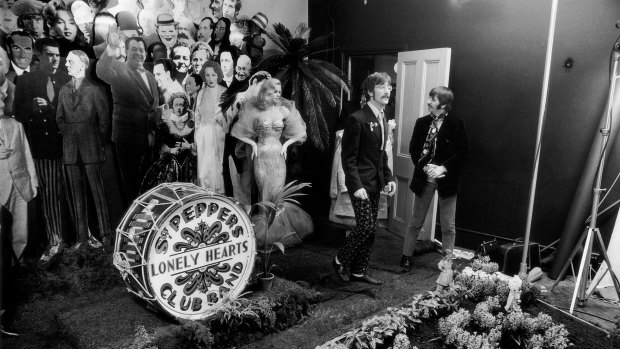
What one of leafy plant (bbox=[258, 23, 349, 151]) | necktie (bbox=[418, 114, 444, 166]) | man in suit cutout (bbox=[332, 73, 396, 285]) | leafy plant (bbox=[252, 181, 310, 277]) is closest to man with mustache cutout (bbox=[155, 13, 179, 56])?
leafy plant (bbox=[258, 23, 349, 151])

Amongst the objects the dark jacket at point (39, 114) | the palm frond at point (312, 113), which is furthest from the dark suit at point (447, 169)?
the dark jacket at point (39, 114)

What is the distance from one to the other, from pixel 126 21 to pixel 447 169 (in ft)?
11.3

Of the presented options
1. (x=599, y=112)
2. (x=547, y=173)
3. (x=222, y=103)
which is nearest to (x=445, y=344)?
(x=547, y=173)

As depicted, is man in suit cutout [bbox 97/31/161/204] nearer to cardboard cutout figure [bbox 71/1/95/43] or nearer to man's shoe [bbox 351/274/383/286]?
cardboard cutout figure [bbox 71/1/95/43]

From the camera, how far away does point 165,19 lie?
16.2 feet

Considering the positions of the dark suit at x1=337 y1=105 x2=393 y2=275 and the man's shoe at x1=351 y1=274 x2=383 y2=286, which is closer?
the dark suit at x1=337 y1=105 x2=393 y2=275

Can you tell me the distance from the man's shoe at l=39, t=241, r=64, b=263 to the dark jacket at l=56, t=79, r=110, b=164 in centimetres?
80

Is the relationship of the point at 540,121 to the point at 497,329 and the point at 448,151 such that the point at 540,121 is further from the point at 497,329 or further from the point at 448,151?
the point at 497,329

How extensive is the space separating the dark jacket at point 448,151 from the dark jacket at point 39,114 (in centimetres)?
336

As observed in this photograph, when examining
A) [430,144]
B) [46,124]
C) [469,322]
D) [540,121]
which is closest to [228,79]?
[46,124]

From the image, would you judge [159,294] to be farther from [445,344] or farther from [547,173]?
[547,173]

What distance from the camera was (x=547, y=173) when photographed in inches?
186

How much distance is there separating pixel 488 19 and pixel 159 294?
13.6 ft

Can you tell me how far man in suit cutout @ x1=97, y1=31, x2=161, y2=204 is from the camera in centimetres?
459
